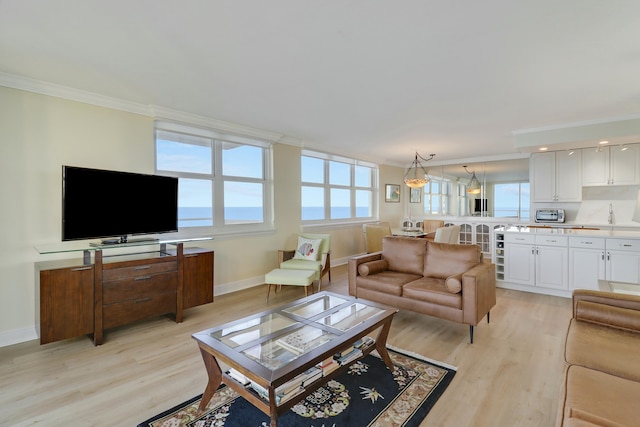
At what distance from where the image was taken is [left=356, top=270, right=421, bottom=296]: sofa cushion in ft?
10.4

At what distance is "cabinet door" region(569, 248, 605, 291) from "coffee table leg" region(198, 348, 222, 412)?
4547 mm

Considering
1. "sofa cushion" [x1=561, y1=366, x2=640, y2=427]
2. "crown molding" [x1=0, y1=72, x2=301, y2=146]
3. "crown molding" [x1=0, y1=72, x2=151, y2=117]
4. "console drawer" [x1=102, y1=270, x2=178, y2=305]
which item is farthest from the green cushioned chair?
"sofa cushion" [x1=561, y1=366, x2=640, y2=427]

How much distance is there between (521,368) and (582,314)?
2.04 feet

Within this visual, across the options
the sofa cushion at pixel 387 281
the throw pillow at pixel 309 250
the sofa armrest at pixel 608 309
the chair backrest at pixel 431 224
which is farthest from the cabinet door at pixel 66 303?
the chair backrest at pixel 431 224

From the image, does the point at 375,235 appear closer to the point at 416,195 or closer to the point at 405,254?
the point at 405,254

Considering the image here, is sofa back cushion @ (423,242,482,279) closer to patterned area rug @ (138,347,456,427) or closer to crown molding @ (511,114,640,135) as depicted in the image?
patterned area rug @ (138,347,456,427)

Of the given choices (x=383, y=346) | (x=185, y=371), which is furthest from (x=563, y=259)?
(x=185, y=371)

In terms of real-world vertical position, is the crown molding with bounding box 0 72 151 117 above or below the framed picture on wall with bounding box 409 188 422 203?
above

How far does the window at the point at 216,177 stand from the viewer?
394 cm

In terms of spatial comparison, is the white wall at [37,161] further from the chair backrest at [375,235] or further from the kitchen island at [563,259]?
the kitchen island at [563,259]

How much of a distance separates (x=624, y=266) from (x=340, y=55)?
426 cm

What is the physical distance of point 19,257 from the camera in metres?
2.83

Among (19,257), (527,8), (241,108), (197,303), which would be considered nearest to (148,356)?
(197,303)

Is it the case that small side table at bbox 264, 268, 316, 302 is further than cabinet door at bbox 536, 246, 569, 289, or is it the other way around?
cabinet door at bbox 536, 246, 569, 289
